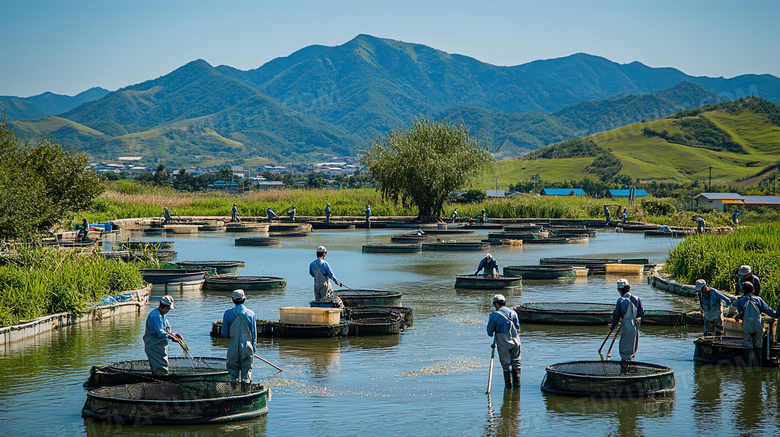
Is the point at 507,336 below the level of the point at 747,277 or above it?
below

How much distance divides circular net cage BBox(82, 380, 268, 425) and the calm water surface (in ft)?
0.54

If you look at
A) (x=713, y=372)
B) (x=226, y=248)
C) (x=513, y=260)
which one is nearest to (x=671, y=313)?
(x=713, y=372)

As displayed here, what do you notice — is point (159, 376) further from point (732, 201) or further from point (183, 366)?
point (732, 201)

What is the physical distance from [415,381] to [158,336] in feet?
14.8

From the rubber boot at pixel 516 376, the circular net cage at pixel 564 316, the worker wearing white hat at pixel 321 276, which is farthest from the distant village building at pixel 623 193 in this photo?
the rubber boot at pixel 516 376

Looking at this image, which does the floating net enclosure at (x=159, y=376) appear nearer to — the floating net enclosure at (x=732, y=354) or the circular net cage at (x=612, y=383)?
the circular net cage at (x=612, y=383)

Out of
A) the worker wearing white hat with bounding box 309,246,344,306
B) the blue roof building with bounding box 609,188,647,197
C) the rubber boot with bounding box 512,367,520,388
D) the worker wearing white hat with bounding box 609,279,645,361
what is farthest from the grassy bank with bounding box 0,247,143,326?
the blue roof building with bounding box 609,188,647,197

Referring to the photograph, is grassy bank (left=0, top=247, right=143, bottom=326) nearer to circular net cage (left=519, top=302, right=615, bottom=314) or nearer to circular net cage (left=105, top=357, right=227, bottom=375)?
circular net cage (left=105, top=357, right=227, bottom=375)

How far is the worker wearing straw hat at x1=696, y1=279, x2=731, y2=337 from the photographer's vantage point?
646 inches

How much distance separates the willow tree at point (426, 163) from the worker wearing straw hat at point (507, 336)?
4352cm

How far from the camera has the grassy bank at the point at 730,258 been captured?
21109 millimetres

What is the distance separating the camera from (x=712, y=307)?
1659 centimetres

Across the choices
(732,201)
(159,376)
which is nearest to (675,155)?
(732,201)

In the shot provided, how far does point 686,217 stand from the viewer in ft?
196
